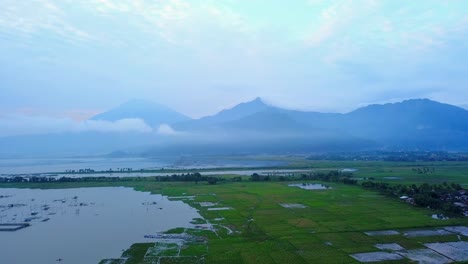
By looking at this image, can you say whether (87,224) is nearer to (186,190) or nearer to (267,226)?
(267,226)

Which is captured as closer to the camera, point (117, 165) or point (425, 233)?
point (425, 233)

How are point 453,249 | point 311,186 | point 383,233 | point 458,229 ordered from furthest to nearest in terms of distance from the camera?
point 311,186 < point 458,229 < point 383,233 < point 453,249

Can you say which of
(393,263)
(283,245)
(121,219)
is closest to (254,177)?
(121,219)

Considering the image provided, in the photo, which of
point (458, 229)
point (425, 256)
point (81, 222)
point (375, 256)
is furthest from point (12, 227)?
point (458, 229)

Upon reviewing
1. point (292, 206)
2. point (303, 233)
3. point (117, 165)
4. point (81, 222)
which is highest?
point (117, 165)

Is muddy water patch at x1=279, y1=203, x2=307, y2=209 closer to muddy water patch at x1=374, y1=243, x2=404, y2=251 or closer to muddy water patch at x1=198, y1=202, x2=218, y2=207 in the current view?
muddy water patch at x1=198, y1=202, x2=218, y2=207

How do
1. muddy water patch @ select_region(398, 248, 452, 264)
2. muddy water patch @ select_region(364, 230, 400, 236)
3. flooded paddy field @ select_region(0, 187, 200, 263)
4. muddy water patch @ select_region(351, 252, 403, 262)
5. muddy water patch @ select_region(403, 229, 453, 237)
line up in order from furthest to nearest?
1. muddy water patch @ select_region(364, 230, 400, 236)
2. muddy water patch @ select_region(403, 229, 453, 237)
3. flooded paddy field @ select_region(0, 187, 200, 263)
4. muddy water patch @ select_region(351, 252, 403, 262)
5. muddy water patch @ select_region(398, 248, 452, 264)

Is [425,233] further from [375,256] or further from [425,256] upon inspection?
[375,256]

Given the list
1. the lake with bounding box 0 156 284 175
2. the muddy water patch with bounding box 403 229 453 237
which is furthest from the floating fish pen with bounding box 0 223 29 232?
the lake with bounding box 0 156 284 175

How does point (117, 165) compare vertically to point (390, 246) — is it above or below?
above

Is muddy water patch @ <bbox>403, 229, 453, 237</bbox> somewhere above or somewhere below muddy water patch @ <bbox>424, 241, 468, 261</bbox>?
above

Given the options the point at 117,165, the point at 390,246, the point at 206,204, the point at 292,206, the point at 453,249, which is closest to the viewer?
the point at 453,249
